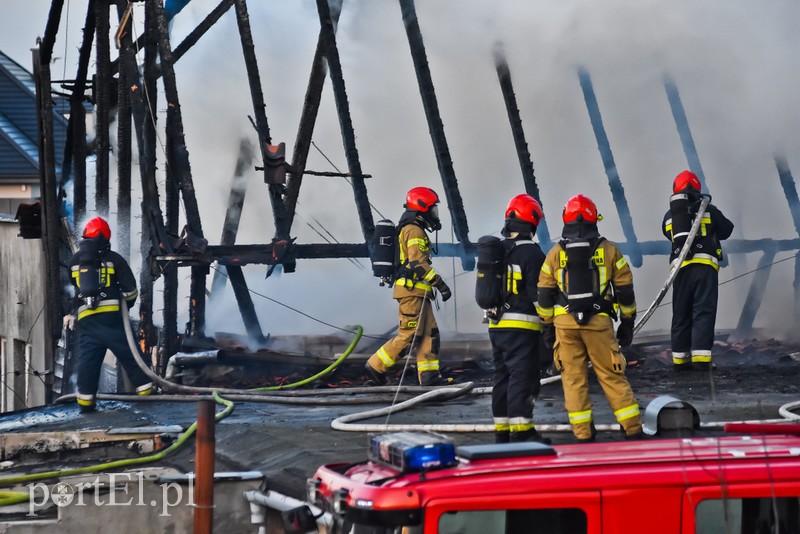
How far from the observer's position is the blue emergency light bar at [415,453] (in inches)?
135

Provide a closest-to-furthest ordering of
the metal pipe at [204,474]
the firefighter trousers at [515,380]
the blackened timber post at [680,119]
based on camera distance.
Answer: the metal pipe at [204,474]
the firefighter trousers at [515,380]
the blackened timber post at [680,119]

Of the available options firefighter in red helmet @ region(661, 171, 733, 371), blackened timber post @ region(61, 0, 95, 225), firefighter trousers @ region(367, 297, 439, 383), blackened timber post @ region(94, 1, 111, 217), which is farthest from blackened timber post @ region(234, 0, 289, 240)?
firefighter in red helmet @ region(661, 171, 733, 371)

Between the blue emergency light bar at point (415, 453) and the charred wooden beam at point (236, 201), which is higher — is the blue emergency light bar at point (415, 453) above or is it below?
below

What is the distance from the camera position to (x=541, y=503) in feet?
11.0

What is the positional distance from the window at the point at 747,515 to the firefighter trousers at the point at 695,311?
568 centimetres

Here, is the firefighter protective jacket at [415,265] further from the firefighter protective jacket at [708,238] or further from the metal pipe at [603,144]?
the metal pipe at [603,144]

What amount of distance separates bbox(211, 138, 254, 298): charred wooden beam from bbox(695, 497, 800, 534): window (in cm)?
988

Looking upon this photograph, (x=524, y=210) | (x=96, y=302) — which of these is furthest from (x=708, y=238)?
(x=96, y=302)

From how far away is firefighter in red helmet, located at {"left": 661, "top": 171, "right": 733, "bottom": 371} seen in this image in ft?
29.4

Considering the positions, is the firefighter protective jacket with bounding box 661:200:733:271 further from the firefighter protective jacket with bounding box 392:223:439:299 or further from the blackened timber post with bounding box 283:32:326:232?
the blackened timber post with bounding box 283:32:326:232

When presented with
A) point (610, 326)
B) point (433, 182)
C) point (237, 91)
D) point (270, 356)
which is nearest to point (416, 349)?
point (270, 356)

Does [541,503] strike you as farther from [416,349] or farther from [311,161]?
[311,161]

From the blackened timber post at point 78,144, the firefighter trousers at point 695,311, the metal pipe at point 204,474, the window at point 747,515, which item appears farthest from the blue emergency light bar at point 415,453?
the blackened timber post at point 78,144

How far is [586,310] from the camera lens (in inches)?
250
